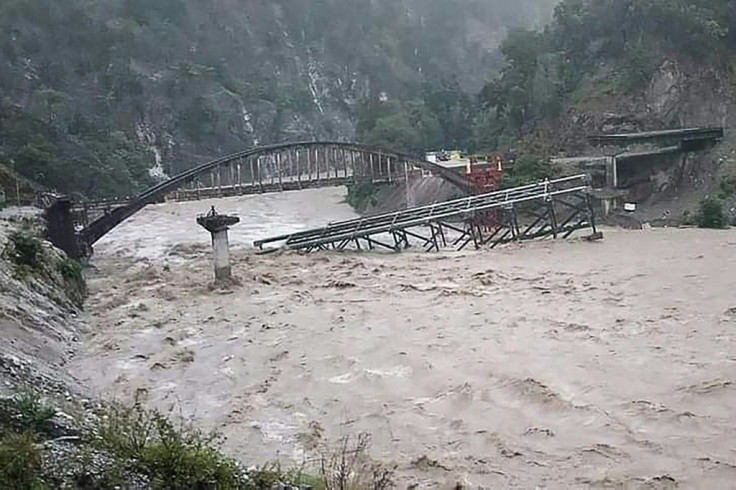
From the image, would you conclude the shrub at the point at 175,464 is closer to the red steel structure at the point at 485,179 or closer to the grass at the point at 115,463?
the grass at the point at 115,463

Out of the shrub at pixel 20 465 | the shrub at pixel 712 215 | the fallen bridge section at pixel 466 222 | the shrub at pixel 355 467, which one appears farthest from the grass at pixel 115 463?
the shrub at pixel 712 215

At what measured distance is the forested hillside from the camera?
6712cm

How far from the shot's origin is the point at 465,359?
57.2 ft

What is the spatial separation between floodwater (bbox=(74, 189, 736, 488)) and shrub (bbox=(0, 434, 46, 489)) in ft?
18.3

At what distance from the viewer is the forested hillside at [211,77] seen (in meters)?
67.1

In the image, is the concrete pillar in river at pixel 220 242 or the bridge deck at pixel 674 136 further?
the bridge deck at pixel 674 136

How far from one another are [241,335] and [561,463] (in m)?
11.7

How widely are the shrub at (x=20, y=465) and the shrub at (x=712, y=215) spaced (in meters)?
34.1

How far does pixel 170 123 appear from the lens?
86.2 metres

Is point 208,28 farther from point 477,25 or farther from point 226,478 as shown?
point 226,478

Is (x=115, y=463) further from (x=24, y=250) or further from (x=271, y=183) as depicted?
(x=271, y=183)

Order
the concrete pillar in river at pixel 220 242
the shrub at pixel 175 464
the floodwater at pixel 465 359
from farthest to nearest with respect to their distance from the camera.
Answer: the concrete pillar in river at pixel 220 242 → the floodwater at pixel 465 359 → the shrub at pixel 175 464

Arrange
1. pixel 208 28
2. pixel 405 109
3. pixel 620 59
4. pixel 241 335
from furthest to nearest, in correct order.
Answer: pixel 208 28 → pixel 405 109 → pixel 620 59 → pixel 241 335

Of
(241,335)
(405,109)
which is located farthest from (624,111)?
(241,335)
